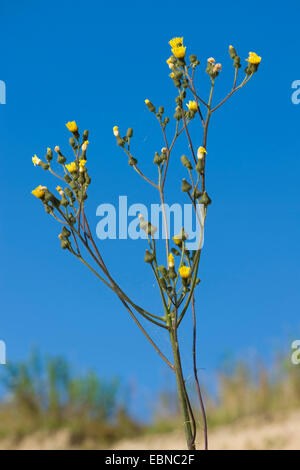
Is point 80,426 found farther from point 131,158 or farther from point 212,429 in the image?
point 131,158

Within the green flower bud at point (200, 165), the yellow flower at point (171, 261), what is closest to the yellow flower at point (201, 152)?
the green flower bud at point (200, 165)

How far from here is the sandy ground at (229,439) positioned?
4238mm

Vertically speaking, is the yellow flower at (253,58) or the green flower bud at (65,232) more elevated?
the yellow flower at (253,58)

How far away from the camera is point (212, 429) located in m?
4.99

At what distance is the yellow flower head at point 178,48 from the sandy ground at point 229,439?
10.4ft

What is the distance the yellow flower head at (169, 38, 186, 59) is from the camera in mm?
1973

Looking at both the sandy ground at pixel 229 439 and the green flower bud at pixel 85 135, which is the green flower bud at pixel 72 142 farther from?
the sandy ground at pixel 229 439

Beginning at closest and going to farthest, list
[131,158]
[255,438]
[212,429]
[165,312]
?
1. [165,312]
2. [131,158]
3. [255,438]
4. [212,429]

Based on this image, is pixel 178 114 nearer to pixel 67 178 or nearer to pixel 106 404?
pixel 67 178

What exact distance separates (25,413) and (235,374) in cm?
208

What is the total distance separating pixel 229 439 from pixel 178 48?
3.61m

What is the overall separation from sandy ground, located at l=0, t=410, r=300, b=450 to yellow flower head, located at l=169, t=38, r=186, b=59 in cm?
318
